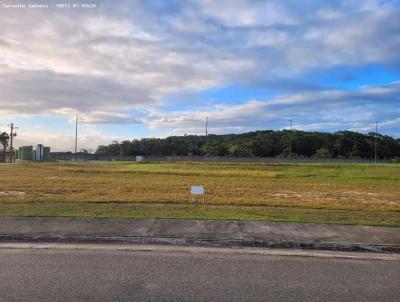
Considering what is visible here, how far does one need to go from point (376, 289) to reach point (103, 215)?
25.6 feet

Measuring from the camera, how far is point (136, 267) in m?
7.60

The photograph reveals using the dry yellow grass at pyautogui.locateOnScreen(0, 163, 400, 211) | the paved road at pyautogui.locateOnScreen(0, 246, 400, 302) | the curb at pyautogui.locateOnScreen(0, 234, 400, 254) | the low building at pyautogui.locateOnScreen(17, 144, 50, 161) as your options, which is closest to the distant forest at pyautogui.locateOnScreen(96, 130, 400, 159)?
the low building at pyautogui.locateOnScreen(17, 144, 50, 161)

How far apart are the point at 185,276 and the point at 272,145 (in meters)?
154

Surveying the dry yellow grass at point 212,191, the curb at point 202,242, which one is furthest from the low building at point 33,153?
the curb at point 202,242

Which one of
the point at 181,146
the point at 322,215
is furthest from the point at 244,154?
the point at 322,215

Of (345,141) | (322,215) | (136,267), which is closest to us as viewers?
(136,267)

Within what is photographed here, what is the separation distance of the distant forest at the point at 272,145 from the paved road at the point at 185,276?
13891 centimetres

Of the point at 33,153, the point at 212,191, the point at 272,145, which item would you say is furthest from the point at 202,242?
the point at 272,145

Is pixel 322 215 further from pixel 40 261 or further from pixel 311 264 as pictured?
pixel 40 261

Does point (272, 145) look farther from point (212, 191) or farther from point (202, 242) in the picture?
point (202, 242)

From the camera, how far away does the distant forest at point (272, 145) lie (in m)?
154

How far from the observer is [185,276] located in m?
7.11

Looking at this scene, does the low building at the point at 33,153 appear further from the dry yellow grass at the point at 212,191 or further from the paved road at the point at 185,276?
the paved road at the point at 185,276

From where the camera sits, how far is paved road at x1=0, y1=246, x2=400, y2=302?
626 centimetres
